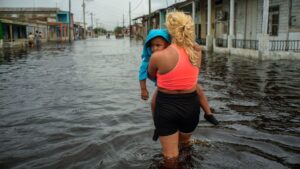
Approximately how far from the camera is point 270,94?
25.1 feet

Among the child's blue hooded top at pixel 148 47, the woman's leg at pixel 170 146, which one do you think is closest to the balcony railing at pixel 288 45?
the child's blue hooded top at pixel 148 47

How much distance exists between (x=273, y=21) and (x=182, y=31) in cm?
1867

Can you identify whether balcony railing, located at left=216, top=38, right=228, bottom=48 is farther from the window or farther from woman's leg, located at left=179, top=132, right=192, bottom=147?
woman's leg, located at left=179, top=132, right=192, bottom=147

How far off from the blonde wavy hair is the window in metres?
18.2

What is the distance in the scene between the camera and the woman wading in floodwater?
9.62 feet

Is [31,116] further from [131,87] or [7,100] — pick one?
[131,87]

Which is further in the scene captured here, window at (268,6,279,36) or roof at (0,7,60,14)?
roof at (0,7,60,14)

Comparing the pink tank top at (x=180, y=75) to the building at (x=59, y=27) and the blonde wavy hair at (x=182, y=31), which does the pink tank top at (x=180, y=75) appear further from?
the building at (x=59, y=27)

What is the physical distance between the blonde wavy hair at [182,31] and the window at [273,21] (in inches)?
715

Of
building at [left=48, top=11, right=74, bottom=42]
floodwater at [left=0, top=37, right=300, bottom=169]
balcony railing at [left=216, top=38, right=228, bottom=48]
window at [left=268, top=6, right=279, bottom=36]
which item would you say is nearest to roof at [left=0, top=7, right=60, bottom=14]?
building at [left=48, top=11, right=74, bottom=42]

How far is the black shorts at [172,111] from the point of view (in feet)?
10.0

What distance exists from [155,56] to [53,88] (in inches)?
271

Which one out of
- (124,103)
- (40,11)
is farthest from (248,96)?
(40,11)

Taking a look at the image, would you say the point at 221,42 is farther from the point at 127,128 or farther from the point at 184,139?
the point at 184,139
